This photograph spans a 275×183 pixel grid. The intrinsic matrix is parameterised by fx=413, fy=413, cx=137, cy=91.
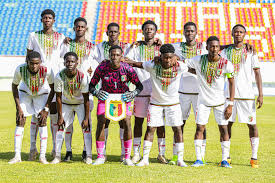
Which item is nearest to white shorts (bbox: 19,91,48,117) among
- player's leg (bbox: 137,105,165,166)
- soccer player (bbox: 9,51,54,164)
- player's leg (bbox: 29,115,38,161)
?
soccer player (bbox: 9,51,54,164)

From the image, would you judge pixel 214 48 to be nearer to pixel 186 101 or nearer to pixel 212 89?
pixel 212 89

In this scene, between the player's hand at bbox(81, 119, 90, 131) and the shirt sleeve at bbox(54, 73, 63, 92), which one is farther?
the player's hand at bbox(81, 119, 90, 131)

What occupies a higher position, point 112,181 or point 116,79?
point 116,79

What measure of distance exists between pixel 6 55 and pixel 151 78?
17.8 meters

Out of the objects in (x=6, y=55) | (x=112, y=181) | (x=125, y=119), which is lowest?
(x=112, y=181)

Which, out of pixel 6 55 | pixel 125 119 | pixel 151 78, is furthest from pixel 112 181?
pixel 6 55

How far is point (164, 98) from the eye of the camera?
5727 millimetres

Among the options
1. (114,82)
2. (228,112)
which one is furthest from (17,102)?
(228,112)

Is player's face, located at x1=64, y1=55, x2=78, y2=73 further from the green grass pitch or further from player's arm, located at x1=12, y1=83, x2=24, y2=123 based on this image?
the green grass pitch

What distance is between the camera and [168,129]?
9914mm

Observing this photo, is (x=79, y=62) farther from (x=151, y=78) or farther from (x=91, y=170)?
(x=91, y=170)

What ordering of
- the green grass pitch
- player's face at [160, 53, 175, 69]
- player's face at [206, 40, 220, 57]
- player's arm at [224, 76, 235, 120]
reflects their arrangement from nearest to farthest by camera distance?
the green grass pitch, player's face at [160, 53, 175, 69], player's face at [206, 40, 220, 57], player's arm at [224, 76, 235, 120]

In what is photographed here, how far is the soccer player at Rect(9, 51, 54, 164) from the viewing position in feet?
18.8

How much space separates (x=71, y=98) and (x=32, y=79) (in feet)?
1.97
